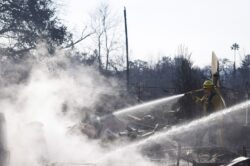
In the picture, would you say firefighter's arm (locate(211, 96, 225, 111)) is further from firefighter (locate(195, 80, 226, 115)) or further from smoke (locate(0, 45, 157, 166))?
smoke (locate(0, 45, 157, 166))

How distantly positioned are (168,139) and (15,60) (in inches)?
427

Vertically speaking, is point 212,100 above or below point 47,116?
above

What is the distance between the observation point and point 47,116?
12.1 meters

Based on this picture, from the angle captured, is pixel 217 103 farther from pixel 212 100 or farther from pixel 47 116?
pixel 47 116

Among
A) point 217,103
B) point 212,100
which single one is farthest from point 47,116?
point 217,103

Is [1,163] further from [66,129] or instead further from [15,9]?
[15,9]

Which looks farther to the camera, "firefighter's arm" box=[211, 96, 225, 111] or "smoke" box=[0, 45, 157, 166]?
"firefighter's arm" box=[211, 96, 225, 111]

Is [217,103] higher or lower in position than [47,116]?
higher

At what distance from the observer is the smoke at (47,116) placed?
27.7 ft

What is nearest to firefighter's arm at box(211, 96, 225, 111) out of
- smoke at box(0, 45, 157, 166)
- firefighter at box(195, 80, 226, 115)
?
firefighter at box(195, 80, 226, 115)

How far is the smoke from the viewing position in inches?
332

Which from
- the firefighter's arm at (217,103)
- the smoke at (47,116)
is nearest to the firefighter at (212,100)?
the firefighter's arm at (217,103)

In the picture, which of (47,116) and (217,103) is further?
(47,116)

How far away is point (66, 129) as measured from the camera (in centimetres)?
1174
